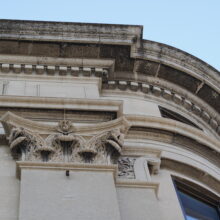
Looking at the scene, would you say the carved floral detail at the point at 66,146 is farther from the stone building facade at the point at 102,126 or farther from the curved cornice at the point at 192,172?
the curved cornice at the point at 192,172

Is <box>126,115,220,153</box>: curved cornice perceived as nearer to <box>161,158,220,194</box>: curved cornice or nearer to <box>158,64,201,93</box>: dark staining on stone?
<box>161,158,220,194</box>: curved cornice

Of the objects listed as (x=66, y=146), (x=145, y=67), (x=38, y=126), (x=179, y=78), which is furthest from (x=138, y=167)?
(x=179, y=78)

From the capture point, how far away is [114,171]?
38.2 feet

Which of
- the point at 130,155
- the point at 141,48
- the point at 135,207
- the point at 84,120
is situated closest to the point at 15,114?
the point at 84,120

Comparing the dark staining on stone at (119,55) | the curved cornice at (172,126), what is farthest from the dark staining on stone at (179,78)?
the curved cornice at (172,126)

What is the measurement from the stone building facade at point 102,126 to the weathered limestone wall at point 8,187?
18mm

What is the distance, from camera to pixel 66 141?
12.4m

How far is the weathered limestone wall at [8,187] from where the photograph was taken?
10.5 m

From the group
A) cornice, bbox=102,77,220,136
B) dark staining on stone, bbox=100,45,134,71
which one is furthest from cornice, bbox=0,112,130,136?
dark staining on stone, bbox=100,45,134,71

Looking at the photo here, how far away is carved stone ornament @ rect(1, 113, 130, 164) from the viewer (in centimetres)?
1198

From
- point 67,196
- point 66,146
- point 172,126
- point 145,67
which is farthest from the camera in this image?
point 145,67

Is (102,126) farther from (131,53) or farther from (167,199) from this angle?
(131,53)

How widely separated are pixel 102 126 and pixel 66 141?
0.89m

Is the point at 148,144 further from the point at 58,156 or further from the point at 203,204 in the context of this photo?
the point at 58,156
